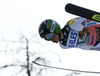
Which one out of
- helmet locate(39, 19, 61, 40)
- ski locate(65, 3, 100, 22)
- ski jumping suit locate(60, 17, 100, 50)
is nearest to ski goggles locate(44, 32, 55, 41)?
helmet locate(39, 19, 61, 40)

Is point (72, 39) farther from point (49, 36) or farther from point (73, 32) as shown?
point (49, 36)

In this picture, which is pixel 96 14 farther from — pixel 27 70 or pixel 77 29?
pixel 27 70

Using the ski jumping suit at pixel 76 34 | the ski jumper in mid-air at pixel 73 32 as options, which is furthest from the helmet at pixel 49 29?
the ski jumping suit at pixel 76 34

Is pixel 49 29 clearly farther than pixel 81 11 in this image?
Yes

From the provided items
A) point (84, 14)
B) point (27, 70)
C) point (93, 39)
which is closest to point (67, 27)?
point (93, 39)

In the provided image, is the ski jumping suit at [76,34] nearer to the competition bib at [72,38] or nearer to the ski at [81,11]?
the competition bib at [72,38]

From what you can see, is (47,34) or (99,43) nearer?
(47,34)

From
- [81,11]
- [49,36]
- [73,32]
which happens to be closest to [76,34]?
[73,32]
